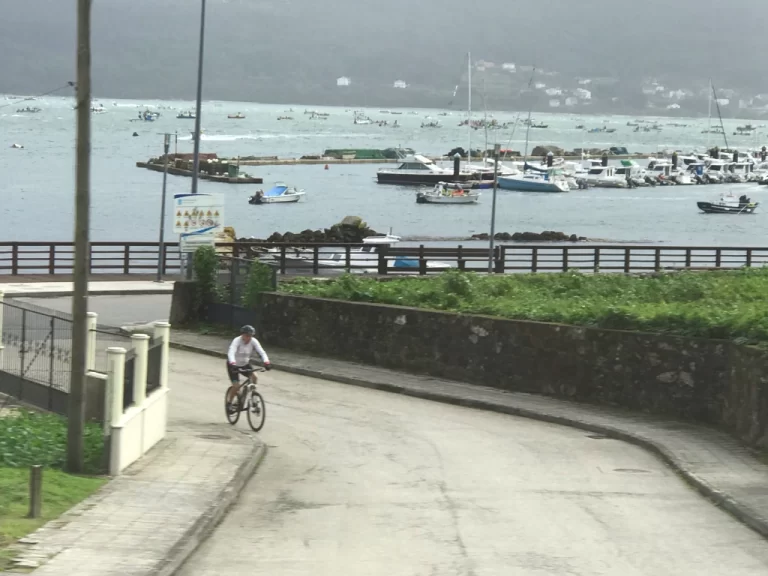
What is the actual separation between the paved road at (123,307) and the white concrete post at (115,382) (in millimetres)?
16502

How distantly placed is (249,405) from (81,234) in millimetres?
5987

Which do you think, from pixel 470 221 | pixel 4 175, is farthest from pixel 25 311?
pixel 4 175

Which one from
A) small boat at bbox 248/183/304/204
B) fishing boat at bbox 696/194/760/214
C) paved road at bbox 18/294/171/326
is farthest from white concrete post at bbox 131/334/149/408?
fishing boat at bbox 696/194/760/214

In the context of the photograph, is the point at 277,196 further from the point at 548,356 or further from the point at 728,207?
the point at 548,356

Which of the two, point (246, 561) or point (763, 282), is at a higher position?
point (763, 282)

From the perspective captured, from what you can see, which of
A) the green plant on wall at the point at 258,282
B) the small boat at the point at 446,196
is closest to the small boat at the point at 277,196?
the small boat at the point at 446,196

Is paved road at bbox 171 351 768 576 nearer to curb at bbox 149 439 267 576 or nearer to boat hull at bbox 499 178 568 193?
curb at bbox 149 439 267 576

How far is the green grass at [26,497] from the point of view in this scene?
11.1 meters

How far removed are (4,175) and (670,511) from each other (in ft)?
575

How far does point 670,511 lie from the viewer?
45.8 feet

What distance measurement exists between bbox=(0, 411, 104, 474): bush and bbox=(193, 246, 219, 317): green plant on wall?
13.9m

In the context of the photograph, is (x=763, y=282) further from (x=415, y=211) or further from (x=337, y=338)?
(x=415, y=211)

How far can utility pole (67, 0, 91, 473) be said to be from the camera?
13.6 metres

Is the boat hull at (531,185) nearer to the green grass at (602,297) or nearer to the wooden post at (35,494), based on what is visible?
the green grass at (602,297)
